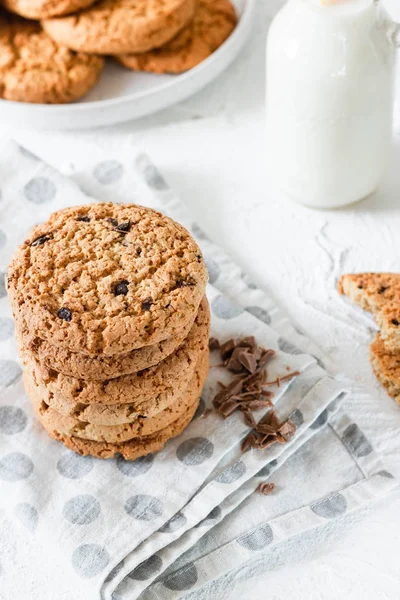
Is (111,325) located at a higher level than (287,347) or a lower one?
higher

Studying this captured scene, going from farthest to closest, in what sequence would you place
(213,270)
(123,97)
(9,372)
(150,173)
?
1. (123,97)
2. (150,173)
3. (213,270)
4. (9,372)

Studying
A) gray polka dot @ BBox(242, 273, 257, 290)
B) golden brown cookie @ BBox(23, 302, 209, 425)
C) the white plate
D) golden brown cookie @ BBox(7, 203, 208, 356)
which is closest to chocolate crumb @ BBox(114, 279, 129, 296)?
golden brown cookie @ BBox(7, 203, 208, 356)

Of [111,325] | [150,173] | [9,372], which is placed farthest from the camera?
[150,173]

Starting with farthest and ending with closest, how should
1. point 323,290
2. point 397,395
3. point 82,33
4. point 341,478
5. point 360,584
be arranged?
point 82,33 → point 323,290 → point 397,395 → point 341,478 → point 360,584

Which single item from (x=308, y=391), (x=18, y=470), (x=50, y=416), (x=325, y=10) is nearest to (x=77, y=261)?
(x=50, y=416)

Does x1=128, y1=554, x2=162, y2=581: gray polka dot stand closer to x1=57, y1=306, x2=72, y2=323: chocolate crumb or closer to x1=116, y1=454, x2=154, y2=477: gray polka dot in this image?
x1=116, y1=454, x2=154, y2=477: gray polka dot

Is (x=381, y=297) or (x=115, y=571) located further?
(x=381, y=297)

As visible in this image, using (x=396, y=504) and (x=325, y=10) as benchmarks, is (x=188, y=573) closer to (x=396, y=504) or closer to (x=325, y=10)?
(x=396, y=504)

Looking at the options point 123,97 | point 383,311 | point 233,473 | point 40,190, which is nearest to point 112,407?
point 233,473

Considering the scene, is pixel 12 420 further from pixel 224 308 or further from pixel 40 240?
pixel 224 308
